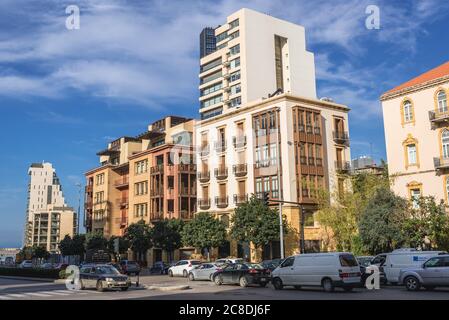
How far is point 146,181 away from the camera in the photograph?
6981 centimetres

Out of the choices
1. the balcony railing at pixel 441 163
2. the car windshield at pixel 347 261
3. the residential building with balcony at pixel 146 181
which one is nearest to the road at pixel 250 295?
the car windshield at pixel 347 261

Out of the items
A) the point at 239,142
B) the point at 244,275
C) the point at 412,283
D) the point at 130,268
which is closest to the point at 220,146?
the point at 239,142

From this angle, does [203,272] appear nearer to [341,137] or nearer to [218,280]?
[218,280]

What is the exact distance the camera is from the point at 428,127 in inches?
1572

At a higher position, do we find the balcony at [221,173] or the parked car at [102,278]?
the balcony at [221,173]

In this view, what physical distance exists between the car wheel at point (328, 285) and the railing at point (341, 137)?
3213cm

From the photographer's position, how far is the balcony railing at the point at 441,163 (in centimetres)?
3819

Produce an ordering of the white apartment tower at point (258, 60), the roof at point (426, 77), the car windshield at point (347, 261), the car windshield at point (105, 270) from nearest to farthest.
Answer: the car windshield at point (347, 261), the car windshield at point (105, 270), the roof at point (426, 77), the white apartment tower at point (258, 60)

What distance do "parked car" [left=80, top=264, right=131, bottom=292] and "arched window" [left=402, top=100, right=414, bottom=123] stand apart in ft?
A: 89.3

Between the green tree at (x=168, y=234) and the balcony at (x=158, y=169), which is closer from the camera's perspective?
the green tree at (x=168, y=234)

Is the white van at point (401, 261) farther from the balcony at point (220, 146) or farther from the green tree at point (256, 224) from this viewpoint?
the balcony at point (220, 146)

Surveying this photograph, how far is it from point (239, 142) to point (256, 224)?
12.5 m
